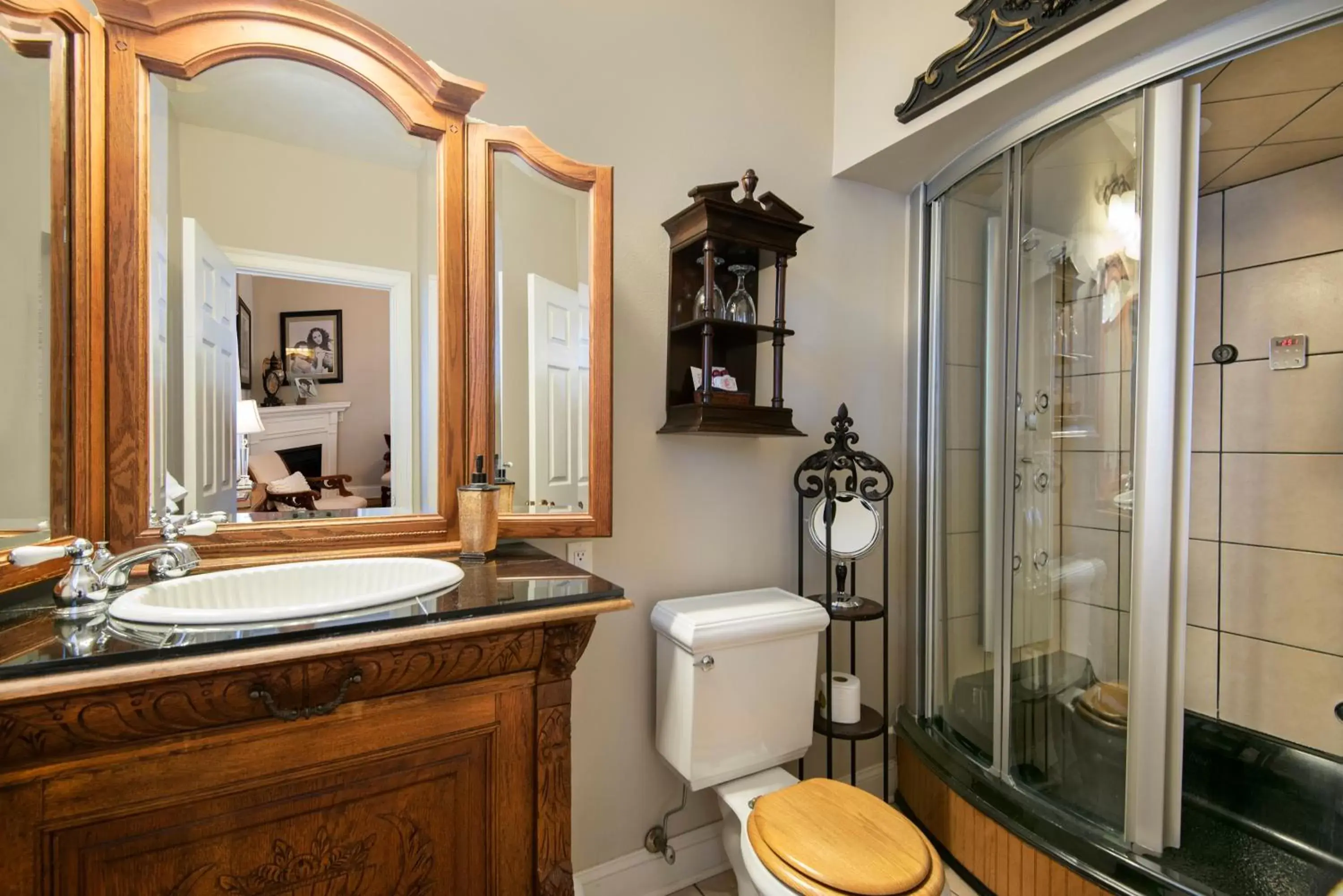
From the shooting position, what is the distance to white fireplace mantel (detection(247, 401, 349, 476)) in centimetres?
120

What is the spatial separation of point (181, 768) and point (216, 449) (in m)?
0.61

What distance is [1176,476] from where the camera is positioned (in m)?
1.30

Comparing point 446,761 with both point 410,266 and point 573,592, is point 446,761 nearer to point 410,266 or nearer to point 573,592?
point 573,592

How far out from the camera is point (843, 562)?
1.96m

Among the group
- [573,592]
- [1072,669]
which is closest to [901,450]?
[1072,669]

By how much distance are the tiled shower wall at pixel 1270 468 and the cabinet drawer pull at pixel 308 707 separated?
91.1 inches

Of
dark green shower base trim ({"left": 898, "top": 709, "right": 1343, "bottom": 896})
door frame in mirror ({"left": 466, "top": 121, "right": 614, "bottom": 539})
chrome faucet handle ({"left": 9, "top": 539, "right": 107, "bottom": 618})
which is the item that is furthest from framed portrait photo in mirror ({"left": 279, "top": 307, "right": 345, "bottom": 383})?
dark green shower base trim ({"left": 898, "top": 709, "right": 1343, "bottom": 896})

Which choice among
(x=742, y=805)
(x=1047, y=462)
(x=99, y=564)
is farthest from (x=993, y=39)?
(x=99, y=564)

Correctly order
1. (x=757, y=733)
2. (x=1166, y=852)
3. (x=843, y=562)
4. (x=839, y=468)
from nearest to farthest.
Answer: (x=1166, y=852)
(x=757, y=733)
(x=839, y=468)
(x=843, y=562)

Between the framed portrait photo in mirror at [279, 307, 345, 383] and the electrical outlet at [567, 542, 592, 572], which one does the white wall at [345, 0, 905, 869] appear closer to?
the electrical outlet at [567, 542, 592, 572]

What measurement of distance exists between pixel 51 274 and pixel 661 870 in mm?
1904

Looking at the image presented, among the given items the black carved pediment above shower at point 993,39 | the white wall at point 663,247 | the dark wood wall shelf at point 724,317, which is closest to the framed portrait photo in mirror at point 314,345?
the white wall at point 663,247

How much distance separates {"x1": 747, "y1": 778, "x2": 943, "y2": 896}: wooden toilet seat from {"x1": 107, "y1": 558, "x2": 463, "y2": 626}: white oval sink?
2.69ft

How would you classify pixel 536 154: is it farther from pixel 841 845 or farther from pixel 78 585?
pixel 841 845
